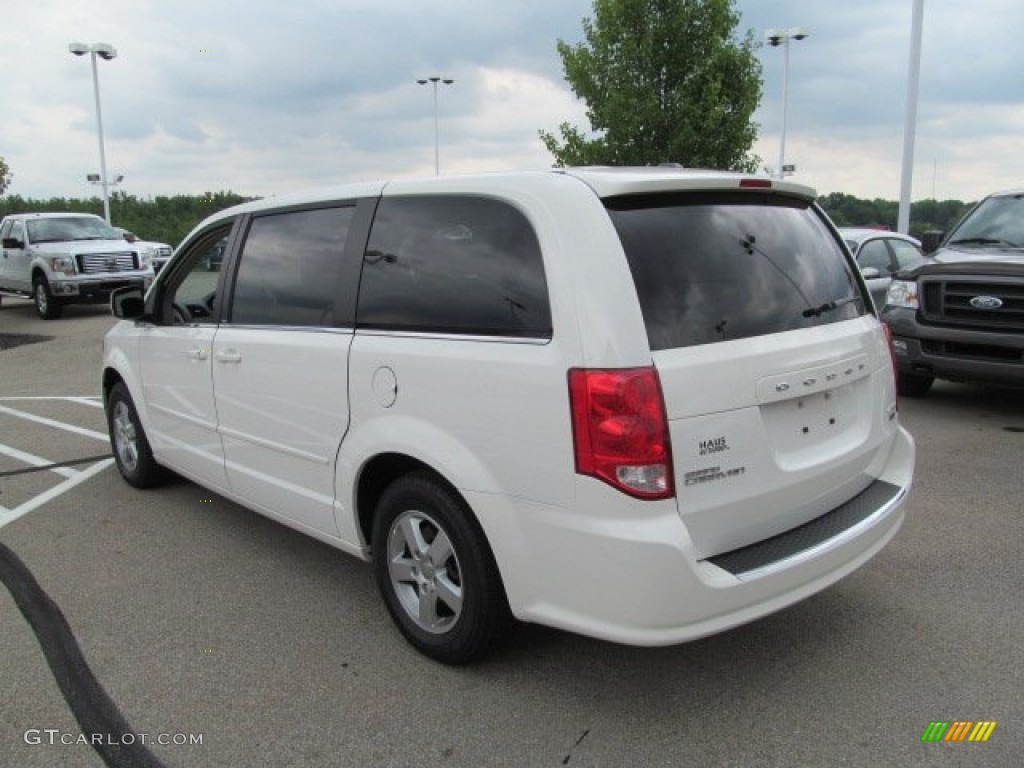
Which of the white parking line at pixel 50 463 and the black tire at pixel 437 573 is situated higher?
the black tire at pixel 437 573

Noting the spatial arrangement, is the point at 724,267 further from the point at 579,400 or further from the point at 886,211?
the point at 886,211

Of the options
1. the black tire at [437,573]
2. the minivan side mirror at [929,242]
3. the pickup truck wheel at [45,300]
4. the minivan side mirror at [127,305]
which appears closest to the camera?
the black tire at [437,573]

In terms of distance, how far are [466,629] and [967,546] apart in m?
2.70

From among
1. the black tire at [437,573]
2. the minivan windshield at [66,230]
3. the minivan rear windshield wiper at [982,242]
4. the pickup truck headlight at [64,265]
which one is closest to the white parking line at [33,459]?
the black tire at [437,573]

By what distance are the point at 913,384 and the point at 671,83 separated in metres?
11.7

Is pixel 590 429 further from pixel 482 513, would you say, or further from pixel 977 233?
pixel 977 233

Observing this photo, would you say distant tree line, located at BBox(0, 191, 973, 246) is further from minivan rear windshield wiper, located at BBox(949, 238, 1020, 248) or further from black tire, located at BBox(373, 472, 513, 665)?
black tire, located at BBox(373, 472, 513, 665)

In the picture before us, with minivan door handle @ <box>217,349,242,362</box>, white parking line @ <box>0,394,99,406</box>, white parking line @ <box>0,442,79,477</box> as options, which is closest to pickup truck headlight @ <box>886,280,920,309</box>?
minivan door handle @ <box>217,349,242,362</box>

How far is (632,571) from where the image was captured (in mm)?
2480

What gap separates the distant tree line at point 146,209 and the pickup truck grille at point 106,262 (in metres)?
31.0

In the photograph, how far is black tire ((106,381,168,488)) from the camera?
17.3 feet

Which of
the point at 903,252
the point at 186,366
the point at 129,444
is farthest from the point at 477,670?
the point at 903,252

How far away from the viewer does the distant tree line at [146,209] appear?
4878 cm

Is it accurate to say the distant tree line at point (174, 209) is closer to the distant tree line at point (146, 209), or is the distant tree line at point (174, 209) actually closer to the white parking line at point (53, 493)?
the distant tree line at point (146, 209)
